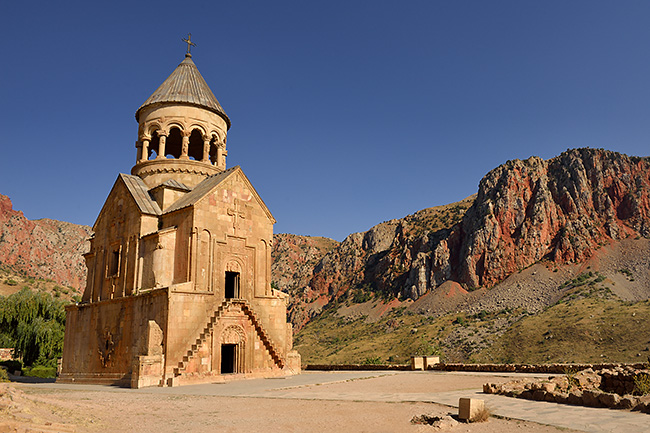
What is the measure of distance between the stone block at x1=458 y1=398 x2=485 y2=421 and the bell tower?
21.1 m

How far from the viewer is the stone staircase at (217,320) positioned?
2045 cm

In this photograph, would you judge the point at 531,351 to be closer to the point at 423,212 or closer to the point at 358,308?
the point at 358,308

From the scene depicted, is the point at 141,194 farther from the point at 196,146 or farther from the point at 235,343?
the point at 235,343

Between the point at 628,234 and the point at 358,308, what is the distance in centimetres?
4510

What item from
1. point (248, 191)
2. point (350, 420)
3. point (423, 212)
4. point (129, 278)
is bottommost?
point (350, 420)

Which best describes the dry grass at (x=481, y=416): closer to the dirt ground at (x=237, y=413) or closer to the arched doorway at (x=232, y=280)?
the dirt ground at (x=237, y=413)

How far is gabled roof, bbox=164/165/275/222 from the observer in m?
24.3

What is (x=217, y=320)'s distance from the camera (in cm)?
2173

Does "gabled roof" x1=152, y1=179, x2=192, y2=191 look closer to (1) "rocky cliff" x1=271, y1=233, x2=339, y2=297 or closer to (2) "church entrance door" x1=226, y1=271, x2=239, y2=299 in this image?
(2) "church entrance door" x1=226, y1=271, x2=239, y2=299

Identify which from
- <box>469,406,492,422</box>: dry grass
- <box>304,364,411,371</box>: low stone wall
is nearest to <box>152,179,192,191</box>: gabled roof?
<box>304,364,411,371</box>: low stone wall

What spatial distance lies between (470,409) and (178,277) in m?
16.9

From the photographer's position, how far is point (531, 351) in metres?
51.8

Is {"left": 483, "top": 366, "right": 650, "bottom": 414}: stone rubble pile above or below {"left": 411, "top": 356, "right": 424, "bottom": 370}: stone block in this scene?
below

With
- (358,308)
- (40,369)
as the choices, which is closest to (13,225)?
(358,308)
